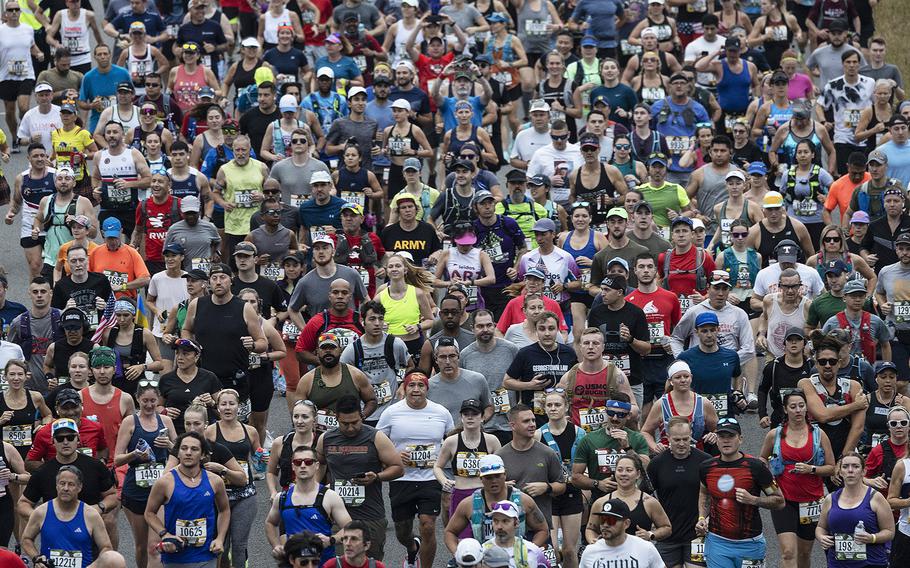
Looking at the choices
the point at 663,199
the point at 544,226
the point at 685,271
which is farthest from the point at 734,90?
the point at 544,226

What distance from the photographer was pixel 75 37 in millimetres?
27578

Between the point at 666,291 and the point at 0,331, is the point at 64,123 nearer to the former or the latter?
the point at 0,331

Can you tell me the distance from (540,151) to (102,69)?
6.35 m

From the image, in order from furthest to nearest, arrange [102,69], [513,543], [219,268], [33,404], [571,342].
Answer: [102,69]
[571,342]
[219,268]
[33,404]
[513,543]

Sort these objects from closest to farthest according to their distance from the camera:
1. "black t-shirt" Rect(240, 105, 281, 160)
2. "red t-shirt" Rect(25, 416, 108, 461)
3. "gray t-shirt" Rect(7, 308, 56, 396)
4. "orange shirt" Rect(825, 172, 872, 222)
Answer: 1. "red t-shirt" Rect(25, 416, 108, 461)
2. "gray t-shirt" Rect(7, 308, 56, 396)
3. "orange shirt" Rect(825, 172, 872, 222)
4. "black t-shirt" Rect(240, 105, 281, 160)

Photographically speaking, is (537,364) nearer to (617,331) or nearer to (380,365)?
(617,331)

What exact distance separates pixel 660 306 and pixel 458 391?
2780 mm

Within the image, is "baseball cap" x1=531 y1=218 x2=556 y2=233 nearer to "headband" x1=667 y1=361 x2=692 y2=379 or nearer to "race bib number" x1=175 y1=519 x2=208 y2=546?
"headband" x1=667 y1=361 x2=692 y2=379

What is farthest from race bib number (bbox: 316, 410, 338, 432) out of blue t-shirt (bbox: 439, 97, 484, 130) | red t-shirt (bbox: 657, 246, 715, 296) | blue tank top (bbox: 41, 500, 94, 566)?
blue t-shirt (bbox: 439, 97, 484, 130)

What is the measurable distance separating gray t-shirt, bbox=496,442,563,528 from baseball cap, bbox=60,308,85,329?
446 cm

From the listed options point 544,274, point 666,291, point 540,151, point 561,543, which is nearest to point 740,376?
point 666,291

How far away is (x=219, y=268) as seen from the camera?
1847cm

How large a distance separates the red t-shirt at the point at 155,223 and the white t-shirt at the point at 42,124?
315 centimetres

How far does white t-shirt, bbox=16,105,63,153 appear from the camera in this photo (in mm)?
24234
